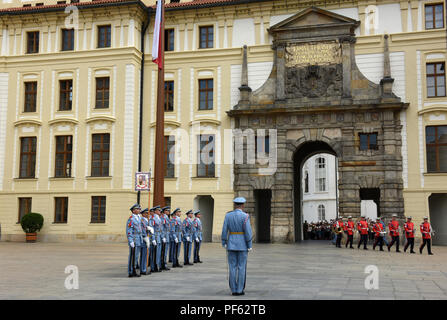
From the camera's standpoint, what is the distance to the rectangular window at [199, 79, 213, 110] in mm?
34031

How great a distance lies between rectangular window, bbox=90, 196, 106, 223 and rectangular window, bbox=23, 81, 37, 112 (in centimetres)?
768

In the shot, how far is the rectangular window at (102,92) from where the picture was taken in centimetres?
3438

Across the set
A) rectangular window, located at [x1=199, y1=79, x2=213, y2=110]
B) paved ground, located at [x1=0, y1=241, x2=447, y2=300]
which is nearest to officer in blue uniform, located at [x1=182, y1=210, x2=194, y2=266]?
paved ground, located at [x1=0, y1=241, x2=447, y2=300]

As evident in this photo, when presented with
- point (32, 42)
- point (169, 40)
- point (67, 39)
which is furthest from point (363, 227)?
point (32, 42)

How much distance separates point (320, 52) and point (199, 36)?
7874 mm

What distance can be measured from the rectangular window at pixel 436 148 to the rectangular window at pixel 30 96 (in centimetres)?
2463

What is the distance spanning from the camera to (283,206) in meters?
31.6

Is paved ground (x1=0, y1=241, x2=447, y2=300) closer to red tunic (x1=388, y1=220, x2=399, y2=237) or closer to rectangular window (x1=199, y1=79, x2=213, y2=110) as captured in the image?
red tunic (x1=388, y1=220, x2=399, y2=237)

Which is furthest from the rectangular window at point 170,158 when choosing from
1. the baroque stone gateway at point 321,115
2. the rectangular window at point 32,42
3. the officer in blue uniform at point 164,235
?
the officer in blue uniform at point 164,235

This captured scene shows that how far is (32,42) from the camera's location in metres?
35.9

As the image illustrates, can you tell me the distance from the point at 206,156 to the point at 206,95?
397 centimetres

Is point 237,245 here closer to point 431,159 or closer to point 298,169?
point 431,159

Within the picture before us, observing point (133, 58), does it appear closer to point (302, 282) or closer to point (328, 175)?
point (302, 282)

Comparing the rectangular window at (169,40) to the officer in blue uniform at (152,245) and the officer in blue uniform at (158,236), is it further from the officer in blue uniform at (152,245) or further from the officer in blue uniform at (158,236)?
the officer in blue uniform at (152,245)
